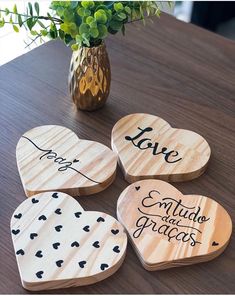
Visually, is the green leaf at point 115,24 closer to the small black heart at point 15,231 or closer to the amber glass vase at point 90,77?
the amber glass vase at point 90,77

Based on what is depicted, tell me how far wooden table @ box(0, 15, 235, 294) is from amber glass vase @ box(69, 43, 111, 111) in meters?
0.03

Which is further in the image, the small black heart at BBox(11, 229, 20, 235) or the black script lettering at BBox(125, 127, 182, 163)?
the black script lettering at BBox(125, 127, 182, 163)

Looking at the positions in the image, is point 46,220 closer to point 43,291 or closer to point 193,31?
point 43,291

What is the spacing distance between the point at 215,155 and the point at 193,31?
0.43 m

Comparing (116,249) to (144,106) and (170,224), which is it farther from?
(144,106)

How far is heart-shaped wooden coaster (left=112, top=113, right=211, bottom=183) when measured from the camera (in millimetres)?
866

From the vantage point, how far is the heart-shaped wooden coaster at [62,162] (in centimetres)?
83

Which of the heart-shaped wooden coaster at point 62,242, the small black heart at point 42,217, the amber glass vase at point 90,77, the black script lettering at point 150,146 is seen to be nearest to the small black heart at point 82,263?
the heart-shaped wooden coaster at point 62,242

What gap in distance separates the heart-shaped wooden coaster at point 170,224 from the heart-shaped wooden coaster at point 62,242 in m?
0.03

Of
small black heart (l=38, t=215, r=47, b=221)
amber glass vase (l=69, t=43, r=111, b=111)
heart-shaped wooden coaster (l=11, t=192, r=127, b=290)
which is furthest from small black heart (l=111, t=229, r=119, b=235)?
amber glass vase (l=69, t=43, r=111, b=111)

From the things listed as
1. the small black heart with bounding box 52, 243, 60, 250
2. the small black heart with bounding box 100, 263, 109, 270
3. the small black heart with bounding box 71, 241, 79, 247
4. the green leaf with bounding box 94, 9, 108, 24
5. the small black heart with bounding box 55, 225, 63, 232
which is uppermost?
the green leaf with bounding box 94, 9, 108, 24

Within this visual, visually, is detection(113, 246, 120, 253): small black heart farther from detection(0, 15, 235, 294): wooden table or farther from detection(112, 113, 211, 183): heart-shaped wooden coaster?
detection(112, 113, 211, 183): heart-shaped wooden coaster

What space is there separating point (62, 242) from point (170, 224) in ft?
0.56

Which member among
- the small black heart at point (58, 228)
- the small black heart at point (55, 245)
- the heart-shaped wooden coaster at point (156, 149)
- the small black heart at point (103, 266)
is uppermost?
the heart-shaped wooden coaster at point (156, 149)
